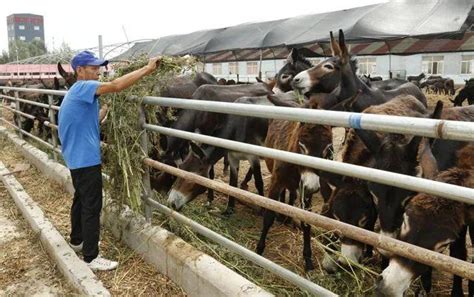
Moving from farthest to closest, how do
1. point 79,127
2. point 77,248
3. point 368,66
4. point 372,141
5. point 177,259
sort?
point 368,66
point 77,248
point 79,127
point 177,259
point 372,141

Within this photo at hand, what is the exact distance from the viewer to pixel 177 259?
347 centimetres

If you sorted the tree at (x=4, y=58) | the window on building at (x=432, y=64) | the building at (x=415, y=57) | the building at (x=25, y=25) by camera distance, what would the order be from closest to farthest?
the building at (x=415, y=57), the window on building at (x=432, y=64), the tree at (x=4, y=58), the building at (x=25, y=25)

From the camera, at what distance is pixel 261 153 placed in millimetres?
2639

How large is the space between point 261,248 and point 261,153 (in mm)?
1989

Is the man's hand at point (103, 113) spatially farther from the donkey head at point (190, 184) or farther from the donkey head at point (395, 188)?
the donkey head at point (395, 188)

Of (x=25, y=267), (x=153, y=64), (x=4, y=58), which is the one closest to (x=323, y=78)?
(x=153, y=64)

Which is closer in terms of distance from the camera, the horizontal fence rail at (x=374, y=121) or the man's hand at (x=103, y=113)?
the horizontal fence rail at (x=374, y=121)

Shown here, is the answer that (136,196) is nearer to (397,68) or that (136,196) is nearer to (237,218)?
(237,218)

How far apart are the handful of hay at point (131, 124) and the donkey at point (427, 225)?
2.43m

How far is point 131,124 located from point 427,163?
103 inches

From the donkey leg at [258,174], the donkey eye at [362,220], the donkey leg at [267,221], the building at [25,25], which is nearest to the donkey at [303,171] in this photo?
the donkey leg at [267,221]

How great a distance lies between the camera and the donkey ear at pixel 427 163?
2781mm

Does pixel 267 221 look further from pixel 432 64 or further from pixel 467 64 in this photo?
pixel 432 64

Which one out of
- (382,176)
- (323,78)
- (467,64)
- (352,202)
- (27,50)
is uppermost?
(27,50)
